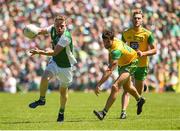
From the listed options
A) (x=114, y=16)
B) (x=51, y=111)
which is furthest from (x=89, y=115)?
(x=114, y=16)

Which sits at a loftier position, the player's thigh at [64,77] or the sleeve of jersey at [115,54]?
the sleeve of jersey at [115,54]

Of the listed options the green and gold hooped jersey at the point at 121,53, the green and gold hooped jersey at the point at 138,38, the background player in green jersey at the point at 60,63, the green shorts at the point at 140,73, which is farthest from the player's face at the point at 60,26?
the green shorts at the point at 140,73

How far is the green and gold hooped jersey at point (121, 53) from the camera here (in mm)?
14180

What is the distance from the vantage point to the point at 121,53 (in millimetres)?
14516

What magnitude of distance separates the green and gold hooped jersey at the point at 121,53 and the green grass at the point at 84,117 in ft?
3.77

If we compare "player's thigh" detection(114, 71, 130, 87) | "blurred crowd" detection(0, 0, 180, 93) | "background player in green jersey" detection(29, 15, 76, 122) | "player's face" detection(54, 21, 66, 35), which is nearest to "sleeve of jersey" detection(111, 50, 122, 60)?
"player's thigh" detection(114, 71, 130, 87)

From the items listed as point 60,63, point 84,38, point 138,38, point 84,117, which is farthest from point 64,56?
point 84,38

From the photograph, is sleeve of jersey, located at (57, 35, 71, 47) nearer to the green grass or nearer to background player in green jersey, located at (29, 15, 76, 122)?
background player in green jersey, located at (29, 15, 76, 122)

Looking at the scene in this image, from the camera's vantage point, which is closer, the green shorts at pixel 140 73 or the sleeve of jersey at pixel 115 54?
the sleeve of jersey at pixel 115 54

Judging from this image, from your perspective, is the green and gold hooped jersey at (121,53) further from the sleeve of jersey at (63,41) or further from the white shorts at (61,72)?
the white shorts at (61,72)

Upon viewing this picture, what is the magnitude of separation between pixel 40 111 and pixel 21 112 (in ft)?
1.86

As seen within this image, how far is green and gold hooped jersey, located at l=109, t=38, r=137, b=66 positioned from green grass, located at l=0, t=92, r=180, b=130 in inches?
45.3

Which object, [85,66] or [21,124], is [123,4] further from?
[21,124]

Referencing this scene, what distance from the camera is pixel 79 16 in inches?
1201
